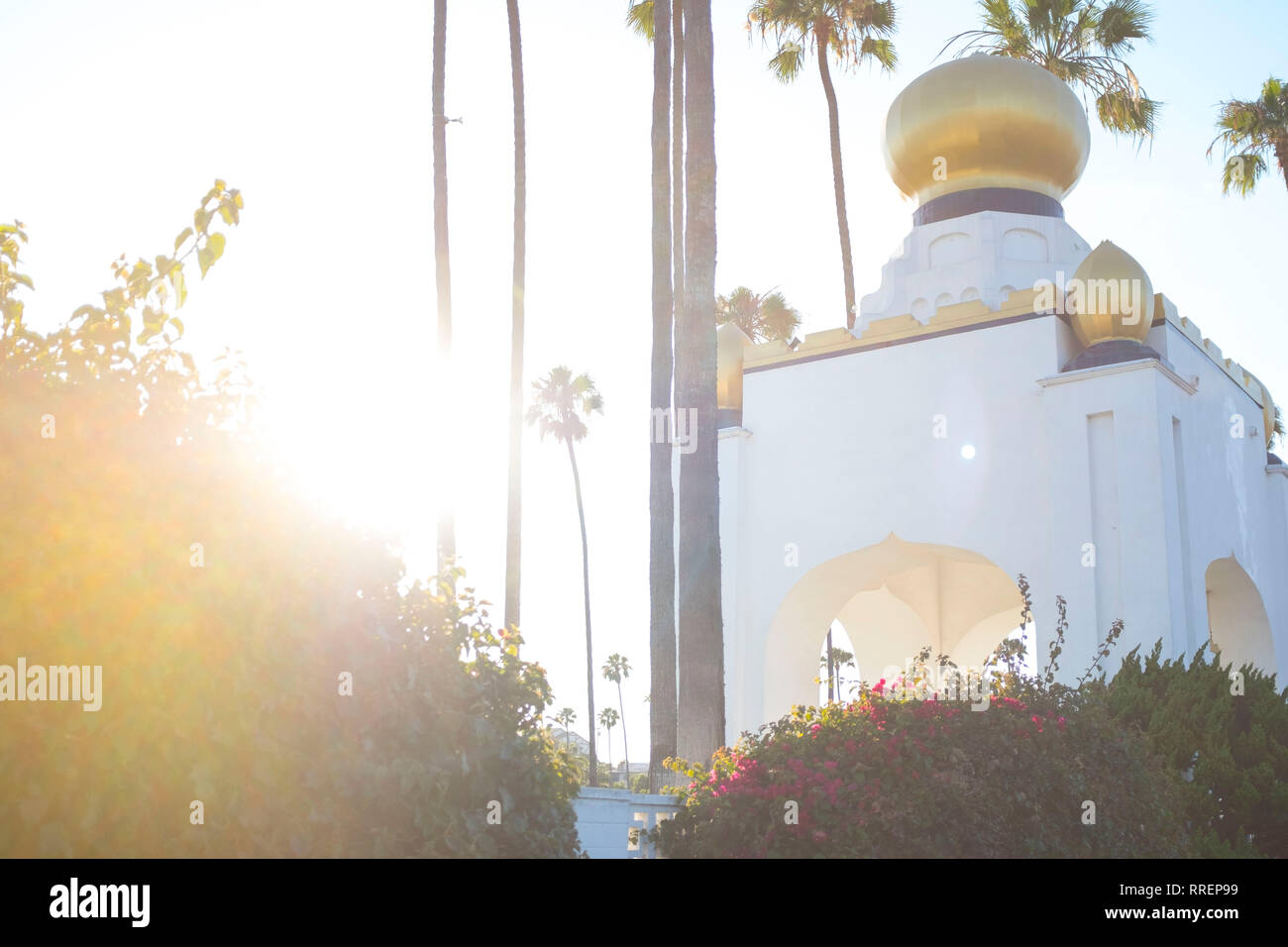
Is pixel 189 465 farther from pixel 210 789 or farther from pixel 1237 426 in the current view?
pixel 1237 426

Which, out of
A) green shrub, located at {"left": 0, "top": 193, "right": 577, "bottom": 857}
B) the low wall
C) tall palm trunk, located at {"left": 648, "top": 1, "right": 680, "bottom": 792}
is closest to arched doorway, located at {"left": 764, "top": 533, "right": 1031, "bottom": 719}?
tall palm trunk, located at {"left": 648, "top": 1, "right": 680, "bottom": 792}

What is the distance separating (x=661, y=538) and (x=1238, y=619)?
10.2 m

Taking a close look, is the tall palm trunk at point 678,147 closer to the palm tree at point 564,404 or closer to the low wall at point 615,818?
the low wall at point 615,818

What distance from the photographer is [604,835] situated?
7715 millimetres

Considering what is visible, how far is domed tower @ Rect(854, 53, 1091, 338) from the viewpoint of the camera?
1805cm

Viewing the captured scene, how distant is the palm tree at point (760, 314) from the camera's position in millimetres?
29219

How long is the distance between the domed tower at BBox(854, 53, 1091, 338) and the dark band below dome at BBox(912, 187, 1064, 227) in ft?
0.05

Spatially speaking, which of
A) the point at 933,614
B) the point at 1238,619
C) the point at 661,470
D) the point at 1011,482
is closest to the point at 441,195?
the point at 661,470

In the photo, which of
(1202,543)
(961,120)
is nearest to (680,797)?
(1202,543)

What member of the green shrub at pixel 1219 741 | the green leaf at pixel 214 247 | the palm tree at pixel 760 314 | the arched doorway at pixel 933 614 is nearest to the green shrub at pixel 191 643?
the green leaf at pixel 214 247

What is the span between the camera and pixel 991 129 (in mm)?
18203

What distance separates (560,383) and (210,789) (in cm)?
3924

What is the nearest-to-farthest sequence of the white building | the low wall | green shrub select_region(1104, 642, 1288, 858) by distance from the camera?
1. the low wall
2. green shrub select_region(1104, 642, 1288, 858)
3. the white building

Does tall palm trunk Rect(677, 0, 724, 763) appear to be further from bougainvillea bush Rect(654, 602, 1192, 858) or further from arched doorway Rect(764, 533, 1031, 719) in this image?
arched doorway Rect(764, 533, 1031, 719)
